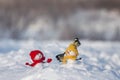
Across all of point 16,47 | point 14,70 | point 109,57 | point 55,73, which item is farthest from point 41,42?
point 55,73

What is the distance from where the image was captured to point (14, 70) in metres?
12.6

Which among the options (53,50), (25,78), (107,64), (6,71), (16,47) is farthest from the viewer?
(16,47)

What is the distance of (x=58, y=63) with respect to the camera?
1257 cm

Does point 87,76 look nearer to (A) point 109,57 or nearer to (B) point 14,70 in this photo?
(B) point 14,70

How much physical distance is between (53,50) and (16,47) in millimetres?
1428

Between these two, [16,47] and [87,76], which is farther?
[16,47]

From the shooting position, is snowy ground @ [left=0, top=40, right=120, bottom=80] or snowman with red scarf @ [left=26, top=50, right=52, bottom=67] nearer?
snowy ground @ [left=0, top=40, right=120, bottom=80]

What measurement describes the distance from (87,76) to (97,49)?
15.8 feet

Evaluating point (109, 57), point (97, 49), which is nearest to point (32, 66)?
point (109, 57)

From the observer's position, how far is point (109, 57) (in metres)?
15.0

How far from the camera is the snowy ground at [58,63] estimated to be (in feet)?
37.7

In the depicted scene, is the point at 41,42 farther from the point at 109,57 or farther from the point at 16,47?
the point at 109,57

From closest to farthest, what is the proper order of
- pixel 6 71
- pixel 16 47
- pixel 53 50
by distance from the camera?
pixel 6 71 → pixel 53 50 → pixel 16 47

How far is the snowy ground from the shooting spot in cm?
1149
